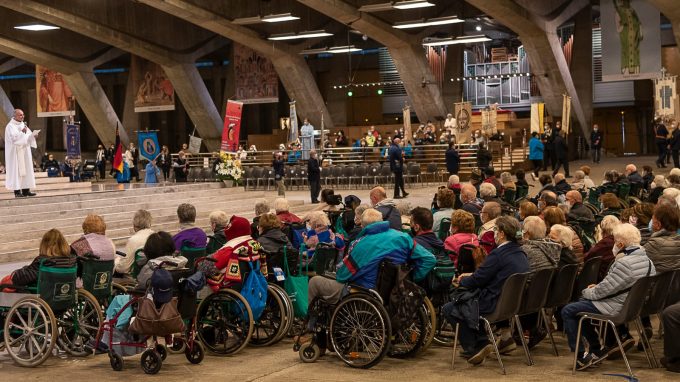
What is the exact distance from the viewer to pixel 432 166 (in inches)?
1081

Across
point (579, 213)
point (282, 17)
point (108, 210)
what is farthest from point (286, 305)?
point (282, 17)

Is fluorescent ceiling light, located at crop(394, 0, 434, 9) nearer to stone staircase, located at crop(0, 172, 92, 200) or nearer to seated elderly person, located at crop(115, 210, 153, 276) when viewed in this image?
stone staircase, located at crop(0, 172, 92, 200)

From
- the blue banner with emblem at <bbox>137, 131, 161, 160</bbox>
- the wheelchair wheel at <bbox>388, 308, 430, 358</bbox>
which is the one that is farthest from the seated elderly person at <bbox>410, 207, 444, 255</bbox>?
the blue banner with emblem at <bbox>137, 131, 161, 160</bbox>

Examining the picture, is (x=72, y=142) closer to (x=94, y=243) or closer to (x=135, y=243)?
(x=135, y=243)

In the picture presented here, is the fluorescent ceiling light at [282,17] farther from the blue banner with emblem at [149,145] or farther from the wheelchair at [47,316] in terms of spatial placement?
the wheelchair at [47,316]

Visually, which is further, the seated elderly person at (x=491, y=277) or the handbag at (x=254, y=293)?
the handbag at (x=254, y=293)

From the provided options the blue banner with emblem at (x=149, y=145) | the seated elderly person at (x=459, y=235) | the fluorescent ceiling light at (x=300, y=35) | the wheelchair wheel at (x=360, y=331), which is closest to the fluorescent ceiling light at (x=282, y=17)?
the fluorescent ceiling light at (x=300, y=35)

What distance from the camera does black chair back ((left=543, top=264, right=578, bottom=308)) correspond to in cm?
758

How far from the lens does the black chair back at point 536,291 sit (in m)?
7.23

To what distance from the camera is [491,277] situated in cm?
707

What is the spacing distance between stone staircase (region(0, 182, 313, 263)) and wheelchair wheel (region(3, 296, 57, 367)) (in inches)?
299

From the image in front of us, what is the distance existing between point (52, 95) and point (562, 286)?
1388 inches

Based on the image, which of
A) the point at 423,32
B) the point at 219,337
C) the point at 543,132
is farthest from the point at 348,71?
the point at 219,337

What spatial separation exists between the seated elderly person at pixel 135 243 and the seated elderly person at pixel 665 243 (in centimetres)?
399
